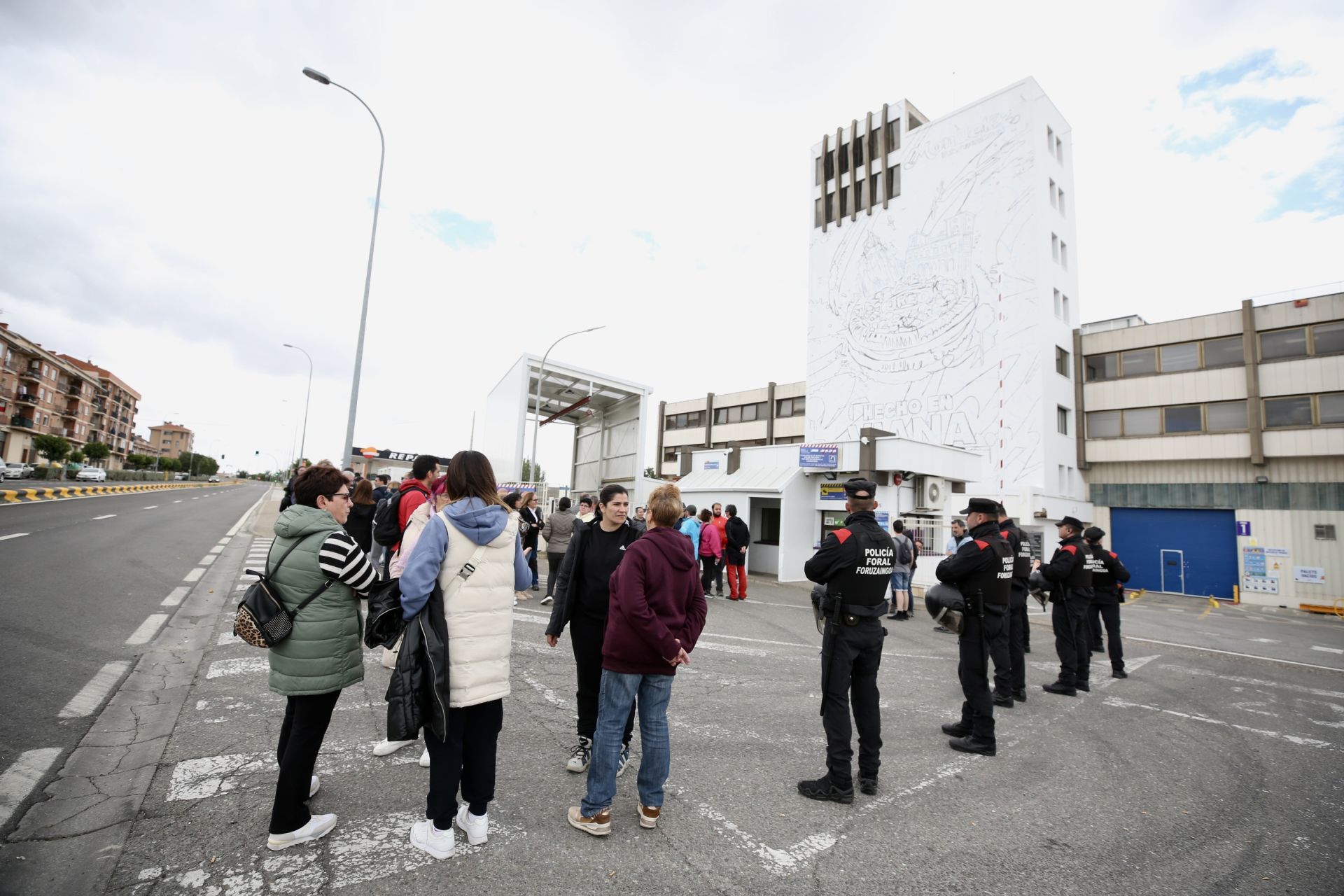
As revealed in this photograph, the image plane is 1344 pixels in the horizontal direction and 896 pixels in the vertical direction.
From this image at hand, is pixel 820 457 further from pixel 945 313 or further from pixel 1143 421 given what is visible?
pixel 1143 421

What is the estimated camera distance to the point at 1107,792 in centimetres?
395

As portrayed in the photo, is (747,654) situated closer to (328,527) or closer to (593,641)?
(593,641)

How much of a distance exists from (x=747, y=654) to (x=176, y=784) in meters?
5.59

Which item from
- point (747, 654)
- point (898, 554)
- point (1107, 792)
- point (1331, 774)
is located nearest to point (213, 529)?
point (747, 654)

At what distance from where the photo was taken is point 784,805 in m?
3.53

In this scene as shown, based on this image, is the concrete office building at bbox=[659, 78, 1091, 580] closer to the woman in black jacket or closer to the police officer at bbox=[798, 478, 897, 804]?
the woman in black jacket

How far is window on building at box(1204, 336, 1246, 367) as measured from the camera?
2333cm

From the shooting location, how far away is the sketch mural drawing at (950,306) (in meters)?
23.5

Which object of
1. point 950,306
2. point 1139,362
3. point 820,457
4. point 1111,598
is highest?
point 950,306

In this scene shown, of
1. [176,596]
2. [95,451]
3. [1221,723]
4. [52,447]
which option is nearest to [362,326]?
[176,596]

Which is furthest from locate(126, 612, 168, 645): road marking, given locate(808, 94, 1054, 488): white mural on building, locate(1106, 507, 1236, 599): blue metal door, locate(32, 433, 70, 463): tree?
locate(32, 433, 70, 463): tree

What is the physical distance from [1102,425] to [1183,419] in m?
2.66

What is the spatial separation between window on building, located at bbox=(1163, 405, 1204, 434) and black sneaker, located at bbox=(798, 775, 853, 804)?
93.4 feet

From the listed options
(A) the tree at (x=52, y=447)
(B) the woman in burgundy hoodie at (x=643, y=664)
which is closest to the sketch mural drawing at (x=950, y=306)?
(B) the woman in burgundy hoodie at (x=643, y=664)
